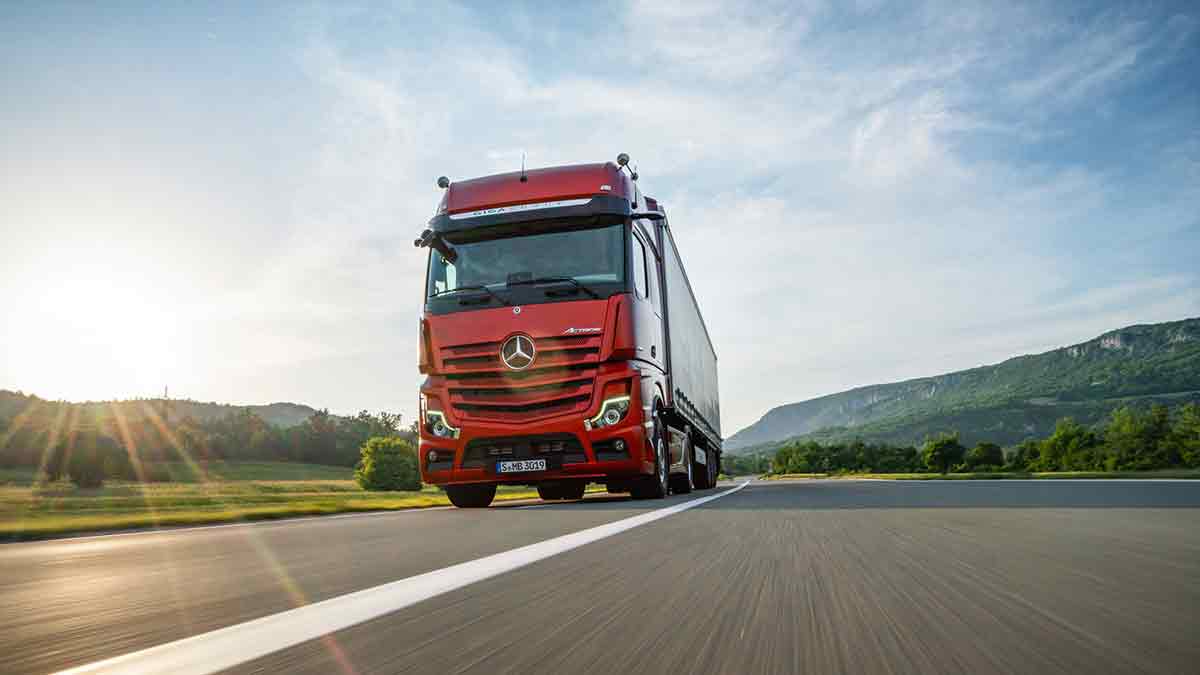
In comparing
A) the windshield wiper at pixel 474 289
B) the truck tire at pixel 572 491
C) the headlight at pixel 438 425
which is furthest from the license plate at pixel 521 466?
the truck tire at pixel 572 491

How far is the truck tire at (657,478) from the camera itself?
11578mm

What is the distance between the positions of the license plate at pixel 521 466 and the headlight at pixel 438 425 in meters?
0.69

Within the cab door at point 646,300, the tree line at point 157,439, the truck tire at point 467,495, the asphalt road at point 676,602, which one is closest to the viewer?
the asphalt road at point 676,602

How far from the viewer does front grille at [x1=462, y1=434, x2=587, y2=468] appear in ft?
34.8

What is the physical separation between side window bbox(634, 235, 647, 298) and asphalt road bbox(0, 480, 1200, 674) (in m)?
6.41

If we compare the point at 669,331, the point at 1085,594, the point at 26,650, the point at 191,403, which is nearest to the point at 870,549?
the point at 1085,594

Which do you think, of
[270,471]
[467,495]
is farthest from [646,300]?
[270,471]

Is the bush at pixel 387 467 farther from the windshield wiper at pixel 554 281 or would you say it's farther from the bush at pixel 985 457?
the bush at pixel 985 457

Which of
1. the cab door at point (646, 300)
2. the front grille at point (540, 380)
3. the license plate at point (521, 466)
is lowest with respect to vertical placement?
the license plate at point (521, 466)

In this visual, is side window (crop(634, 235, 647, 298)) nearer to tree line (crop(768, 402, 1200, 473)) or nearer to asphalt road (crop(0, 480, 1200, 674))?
asphalt road (crop(0, 480, 1200, 674))

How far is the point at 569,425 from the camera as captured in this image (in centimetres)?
1058

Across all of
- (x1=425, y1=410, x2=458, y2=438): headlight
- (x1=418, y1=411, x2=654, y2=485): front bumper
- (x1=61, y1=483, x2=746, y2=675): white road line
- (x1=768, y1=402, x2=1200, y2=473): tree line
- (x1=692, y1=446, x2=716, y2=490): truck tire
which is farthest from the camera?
(x1=768, y1=402, x2=1200, y2=473): tree line

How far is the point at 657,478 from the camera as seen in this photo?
462 inches

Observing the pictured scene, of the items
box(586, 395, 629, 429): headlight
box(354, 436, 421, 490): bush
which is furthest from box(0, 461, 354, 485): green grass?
box(586, 395, 629, 429): headlight
